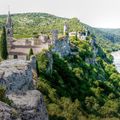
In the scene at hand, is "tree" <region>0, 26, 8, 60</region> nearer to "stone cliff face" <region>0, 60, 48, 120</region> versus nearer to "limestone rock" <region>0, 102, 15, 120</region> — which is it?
"stone cliff face" <region>0, 60, 48, 120</region>

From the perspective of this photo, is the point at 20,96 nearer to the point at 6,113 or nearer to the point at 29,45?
the point at 6,113

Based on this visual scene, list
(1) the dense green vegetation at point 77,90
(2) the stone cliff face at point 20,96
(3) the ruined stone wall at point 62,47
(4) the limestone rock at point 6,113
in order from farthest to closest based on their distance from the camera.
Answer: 1. (3) the ruined stone wall at point 62,47
2. (1) the dense green vegetation at point 77,90
3. (2) the stone cliff face at point 20,96
4. (4) the limestone rock at point 6,113

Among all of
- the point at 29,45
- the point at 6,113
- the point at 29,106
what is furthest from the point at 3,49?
the point at 6,113

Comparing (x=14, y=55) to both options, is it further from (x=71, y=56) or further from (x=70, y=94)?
(x=71, y=56)

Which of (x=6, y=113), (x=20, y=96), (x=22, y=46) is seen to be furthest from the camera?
(x=22, y=46)

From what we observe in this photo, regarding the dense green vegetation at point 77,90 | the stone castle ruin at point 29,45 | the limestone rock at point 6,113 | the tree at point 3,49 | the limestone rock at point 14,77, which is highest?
the limestone rock at point 6,113

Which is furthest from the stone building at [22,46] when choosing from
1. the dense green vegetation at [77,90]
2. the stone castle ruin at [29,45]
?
the dense green vegetation at [77,90]

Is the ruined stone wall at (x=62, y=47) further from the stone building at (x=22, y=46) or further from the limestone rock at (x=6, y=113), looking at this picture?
the limestone rock at (x=6, y=113)

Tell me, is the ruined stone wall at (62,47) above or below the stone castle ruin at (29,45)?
below
